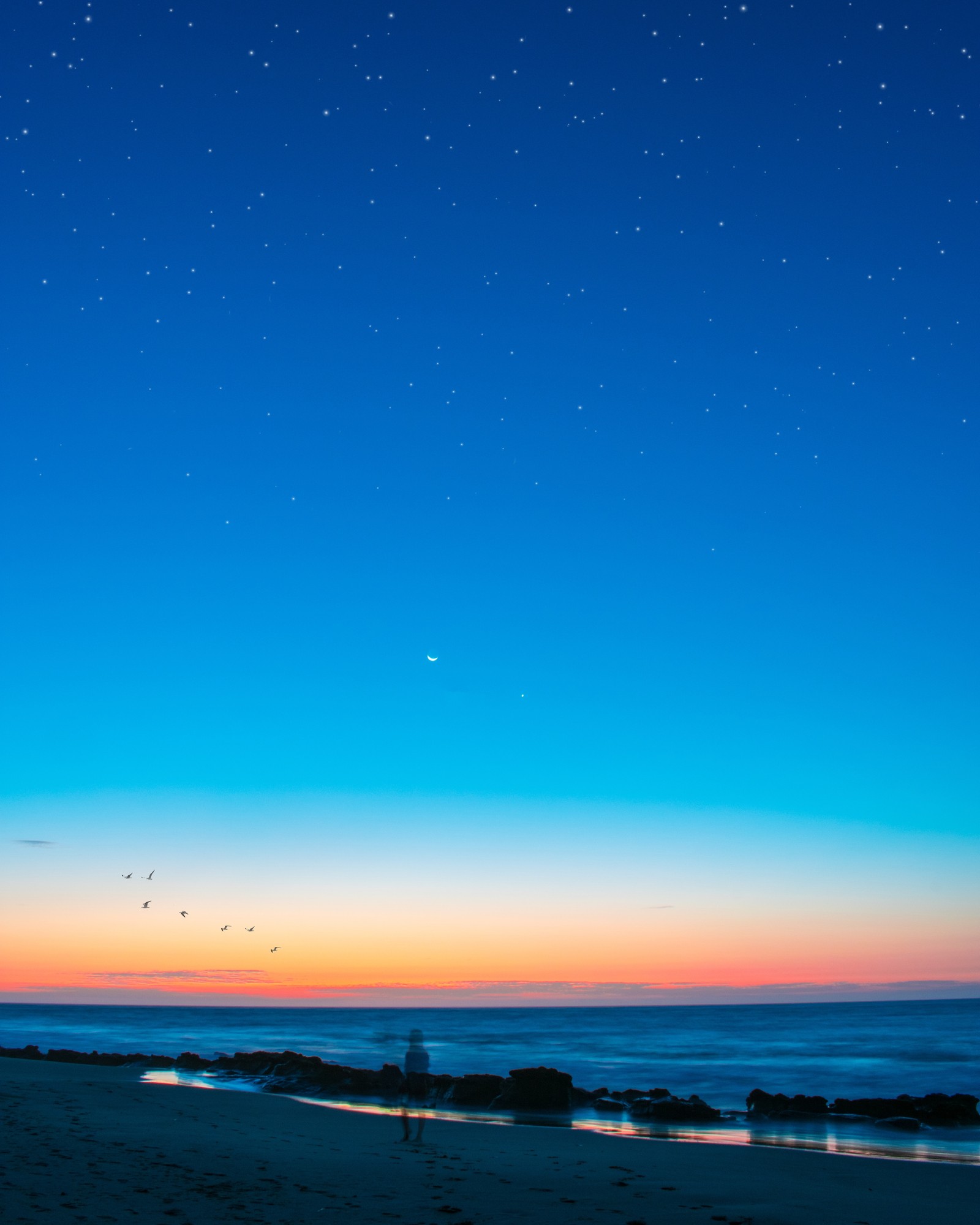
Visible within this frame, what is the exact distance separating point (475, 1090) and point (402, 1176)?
15.1m

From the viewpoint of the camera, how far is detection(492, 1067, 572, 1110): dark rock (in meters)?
23.9

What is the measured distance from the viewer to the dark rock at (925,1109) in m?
22.1

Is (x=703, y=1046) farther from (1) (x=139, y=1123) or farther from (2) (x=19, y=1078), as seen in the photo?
(1) (x=139, y=1123)

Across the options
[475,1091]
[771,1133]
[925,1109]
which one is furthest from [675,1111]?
[925,1109]

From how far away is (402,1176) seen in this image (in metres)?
11.4

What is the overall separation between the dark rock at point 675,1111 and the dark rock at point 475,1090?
3.97 m

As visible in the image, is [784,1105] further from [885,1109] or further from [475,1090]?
[475,1090]

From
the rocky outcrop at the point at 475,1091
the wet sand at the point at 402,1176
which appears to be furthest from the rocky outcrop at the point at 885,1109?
the wet sand at the point at 402,1176

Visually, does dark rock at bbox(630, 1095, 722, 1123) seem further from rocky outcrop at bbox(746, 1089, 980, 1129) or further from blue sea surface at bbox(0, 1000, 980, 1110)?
blue sea surface at bbox(0, 1000, 980, 1110)

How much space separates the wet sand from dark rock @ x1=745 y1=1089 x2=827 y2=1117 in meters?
7.59

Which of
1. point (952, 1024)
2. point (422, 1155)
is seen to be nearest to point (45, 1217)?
point (422, 1155)

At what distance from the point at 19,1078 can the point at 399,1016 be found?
12346 centimetres

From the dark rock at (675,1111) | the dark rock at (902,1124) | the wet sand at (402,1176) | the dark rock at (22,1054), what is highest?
the wet sand at (402,1176)

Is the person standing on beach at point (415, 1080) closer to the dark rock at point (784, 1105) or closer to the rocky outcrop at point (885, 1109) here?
the dark rock at point (784, 1105)
